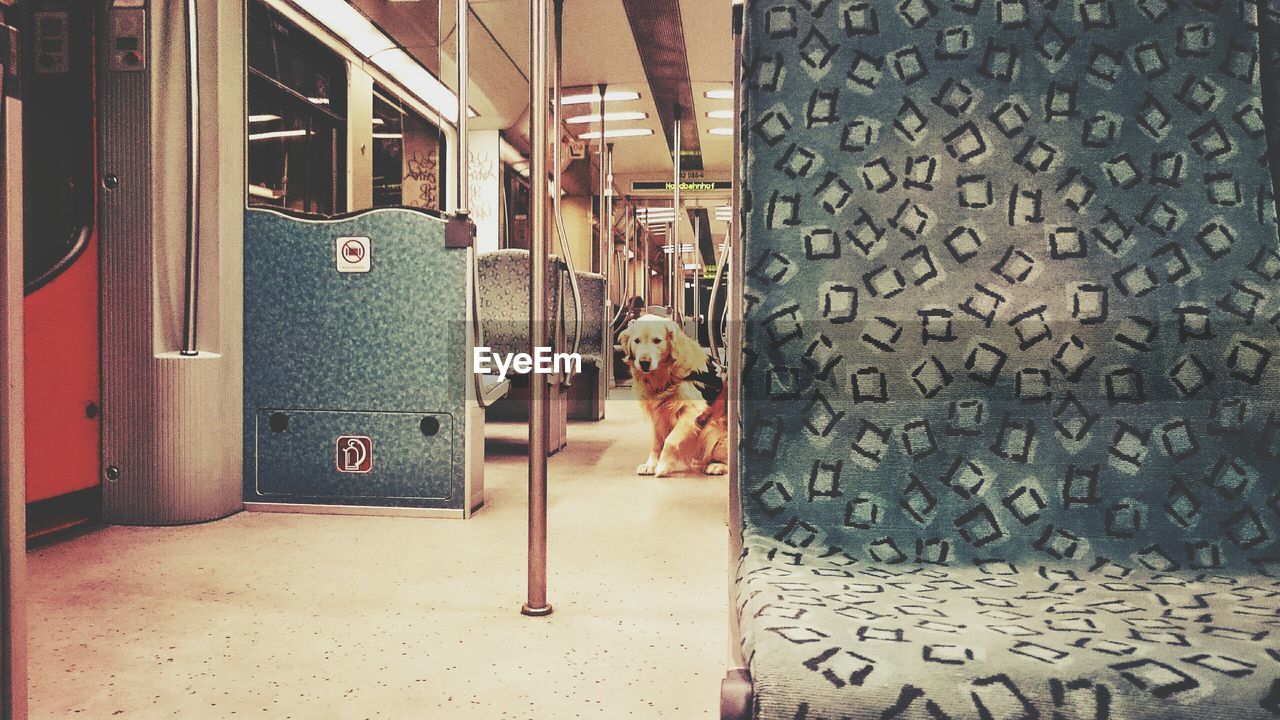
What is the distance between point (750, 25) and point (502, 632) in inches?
50.8

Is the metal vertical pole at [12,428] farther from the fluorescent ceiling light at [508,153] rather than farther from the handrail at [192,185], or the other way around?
the fluorescent ceiling light at [508,153]

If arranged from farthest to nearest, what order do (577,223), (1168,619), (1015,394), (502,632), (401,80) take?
1. (577,223)
2. (401,80)
3. (502,632)
4. (1015,394)
5. (1168,619)

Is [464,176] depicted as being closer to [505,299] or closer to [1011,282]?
[1011,282]

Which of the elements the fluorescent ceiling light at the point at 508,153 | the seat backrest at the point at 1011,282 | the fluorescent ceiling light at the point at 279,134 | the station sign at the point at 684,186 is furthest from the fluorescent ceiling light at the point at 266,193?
the station sign at the point at 684,186

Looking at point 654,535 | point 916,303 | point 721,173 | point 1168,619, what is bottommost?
point 654,535

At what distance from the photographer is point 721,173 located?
1050 cm

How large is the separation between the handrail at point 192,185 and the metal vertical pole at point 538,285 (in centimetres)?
127

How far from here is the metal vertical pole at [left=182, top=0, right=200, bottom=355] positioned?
7.63 ft

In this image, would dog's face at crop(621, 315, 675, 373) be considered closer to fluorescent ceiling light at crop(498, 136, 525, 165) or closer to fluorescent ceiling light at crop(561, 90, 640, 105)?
fluorescent ceiling light at crop(561, 90, 640, 105)

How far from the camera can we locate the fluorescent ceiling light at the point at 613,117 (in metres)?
7.91

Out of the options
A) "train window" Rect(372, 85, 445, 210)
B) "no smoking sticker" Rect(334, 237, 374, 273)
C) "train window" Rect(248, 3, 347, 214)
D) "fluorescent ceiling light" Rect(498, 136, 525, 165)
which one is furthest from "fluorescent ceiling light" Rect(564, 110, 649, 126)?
"no smoking sticker" Rect(334, 237, 374, 273)

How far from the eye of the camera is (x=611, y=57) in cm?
630

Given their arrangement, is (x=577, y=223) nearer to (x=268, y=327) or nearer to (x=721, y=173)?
(x=721, y=173)

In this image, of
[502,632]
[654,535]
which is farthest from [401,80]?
[502,632]
